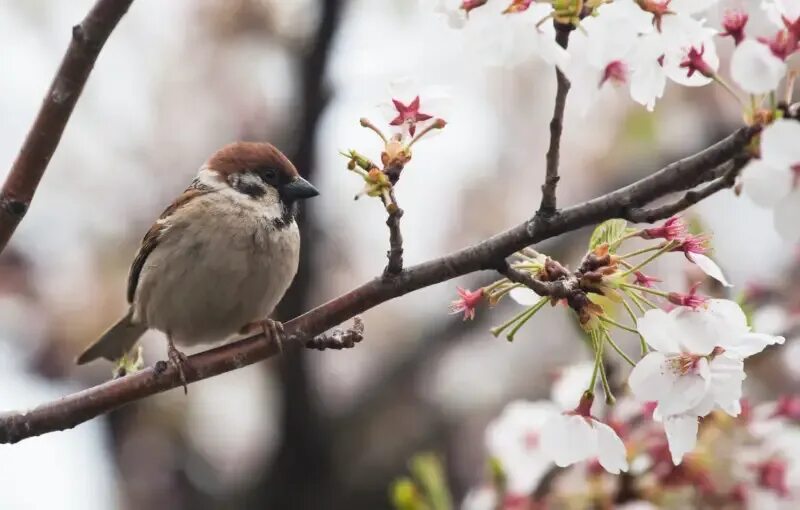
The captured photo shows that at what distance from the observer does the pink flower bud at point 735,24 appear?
905 millimetres

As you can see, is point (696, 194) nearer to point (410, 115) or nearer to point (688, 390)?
point (688, 390)

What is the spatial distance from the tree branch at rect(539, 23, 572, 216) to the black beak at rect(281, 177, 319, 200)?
1214 mm

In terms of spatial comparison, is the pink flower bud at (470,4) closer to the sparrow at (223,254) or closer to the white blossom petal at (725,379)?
the white blossom petal at (725,379)

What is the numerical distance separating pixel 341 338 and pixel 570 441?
38 cm

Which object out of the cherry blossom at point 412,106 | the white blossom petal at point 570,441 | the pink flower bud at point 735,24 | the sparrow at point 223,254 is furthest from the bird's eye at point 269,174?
the pink flower bud at point 735,24

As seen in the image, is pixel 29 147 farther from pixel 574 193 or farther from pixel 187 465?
pixel 574 193

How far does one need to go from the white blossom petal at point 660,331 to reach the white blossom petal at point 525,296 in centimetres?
18

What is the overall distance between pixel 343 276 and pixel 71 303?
1143 millimetres

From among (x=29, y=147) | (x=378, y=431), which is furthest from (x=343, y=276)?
(x=29, y=147)

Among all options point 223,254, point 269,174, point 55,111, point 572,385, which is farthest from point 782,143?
point 269,174

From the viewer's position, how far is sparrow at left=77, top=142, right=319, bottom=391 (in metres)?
2.10

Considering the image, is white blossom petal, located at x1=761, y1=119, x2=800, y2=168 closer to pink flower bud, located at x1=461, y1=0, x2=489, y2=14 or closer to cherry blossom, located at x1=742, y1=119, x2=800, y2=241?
cherry blossom, located at x1=742, y1=119, x2=800, y2=241

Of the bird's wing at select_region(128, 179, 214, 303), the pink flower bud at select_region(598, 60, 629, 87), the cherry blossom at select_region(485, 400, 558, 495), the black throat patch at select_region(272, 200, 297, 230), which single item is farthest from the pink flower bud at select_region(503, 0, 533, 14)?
the bird's wing at select_region(128, 179, 214, 303)

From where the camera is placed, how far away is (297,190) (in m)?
2.23
